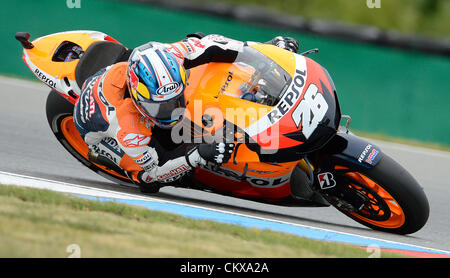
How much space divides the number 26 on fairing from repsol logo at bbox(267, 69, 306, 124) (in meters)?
0.05

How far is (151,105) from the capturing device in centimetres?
434

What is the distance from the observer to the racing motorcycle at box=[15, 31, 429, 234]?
13.9ft

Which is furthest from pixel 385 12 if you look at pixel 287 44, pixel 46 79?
pixel 46 79

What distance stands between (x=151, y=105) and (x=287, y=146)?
3.20ft

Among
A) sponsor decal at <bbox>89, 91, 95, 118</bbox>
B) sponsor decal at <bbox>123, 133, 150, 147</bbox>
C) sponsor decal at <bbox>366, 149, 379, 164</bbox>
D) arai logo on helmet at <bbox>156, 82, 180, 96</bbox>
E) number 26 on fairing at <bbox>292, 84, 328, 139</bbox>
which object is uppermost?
arai logo on helmet at <bbox>156, 82, 180, 96</bbox>

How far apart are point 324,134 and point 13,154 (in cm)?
344

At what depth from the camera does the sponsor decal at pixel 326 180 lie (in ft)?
15.1

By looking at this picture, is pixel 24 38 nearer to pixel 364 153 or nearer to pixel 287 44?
pixel 287 44

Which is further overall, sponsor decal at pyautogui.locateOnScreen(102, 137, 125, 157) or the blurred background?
the blurred background

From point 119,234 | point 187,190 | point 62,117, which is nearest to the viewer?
point 119,234

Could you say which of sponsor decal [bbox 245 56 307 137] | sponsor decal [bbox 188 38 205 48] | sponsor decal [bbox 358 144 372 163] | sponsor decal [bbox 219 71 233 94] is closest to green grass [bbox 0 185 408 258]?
sponsor decal [bbox 358 144 372 163]

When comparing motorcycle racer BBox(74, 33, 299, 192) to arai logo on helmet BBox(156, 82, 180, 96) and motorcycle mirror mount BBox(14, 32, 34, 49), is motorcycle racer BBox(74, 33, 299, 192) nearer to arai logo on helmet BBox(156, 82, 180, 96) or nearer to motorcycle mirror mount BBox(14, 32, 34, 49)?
arai logo on helmet BBox(156, 82, 180, 96)

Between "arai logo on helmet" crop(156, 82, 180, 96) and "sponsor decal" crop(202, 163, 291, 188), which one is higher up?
"arai logo on helmet" crop(156, 82, 180, 96)
